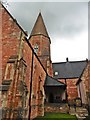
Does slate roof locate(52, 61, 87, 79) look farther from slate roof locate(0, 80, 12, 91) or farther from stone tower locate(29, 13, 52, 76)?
slate roof locate(0, 80, 12, 91)

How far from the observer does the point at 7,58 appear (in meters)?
11.1

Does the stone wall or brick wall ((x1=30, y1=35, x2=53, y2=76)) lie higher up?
brick wall ((x1=30, y1=35, x2=53, y2=76))

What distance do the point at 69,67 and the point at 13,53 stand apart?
23.8 m

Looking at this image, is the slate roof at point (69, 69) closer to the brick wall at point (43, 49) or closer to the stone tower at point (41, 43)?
the brick wall at point (43, 49)

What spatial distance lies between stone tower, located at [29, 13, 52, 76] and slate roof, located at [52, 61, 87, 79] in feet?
12.1

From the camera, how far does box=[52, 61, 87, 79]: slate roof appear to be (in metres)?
30.4

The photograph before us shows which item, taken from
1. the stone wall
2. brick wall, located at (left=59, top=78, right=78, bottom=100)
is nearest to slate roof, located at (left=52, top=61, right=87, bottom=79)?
brick wall, located at (left=59, top=78, right=78, bottom=100)

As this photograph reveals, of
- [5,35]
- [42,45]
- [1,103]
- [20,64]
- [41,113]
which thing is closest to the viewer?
[1,103]

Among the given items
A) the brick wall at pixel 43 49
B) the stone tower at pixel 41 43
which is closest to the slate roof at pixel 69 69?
the brick wall at pixel 43 49

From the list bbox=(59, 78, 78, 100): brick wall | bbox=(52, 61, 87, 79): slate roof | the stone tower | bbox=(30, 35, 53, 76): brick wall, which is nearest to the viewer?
bbox=(59, 78, 78, 100): brick wall

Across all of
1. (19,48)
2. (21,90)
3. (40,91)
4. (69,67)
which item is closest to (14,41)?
(19,48)

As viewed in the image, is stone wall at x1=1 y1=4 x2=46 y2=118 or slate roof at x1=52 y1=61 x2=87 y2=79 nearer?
stone wall at x1=1 y1=4 x2=46 y2=118

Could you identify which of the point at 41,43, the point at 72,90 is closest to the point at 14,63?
the point at 72,90

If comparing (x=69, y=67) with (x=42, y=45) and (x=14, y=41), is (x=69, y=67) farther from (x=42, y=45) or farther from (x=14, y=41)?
(x=14, y=41)
